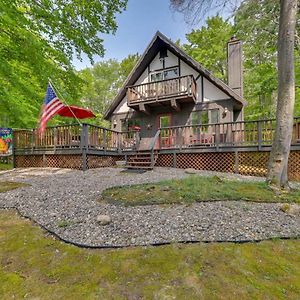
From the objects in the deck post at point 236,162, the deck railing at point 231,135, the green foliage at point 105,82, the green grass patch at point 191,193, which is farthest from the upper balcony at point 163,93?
the green foliage at point 105,82

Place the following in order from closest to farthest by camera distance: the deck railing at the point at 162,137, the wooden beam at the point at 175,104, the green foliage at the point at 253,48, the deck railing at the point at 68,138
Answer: the deck railing at the point at 162,137
the deck railing at the point at 68,138
the green foliage at the point at 253,48
the wooden beam at the point at 175,104

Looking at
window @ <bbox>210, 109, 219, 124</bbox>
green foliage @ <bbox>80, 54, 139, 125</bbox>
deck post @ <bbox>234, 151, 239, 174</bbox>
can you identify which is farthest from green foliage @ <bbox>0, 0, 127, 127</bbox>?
green foliage @ <bbox>80, 54, 139, 125</bbox>

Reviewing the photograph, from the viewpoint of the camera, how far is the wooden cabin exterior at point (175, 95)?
1230 cm

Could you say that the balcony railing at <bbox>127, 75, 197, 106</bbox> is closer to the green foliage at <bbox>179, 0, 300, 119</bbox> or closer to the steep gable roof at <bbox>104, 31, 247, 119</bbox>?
the steep gable roof at <bbox>104, 31, 247, 119</bbox>

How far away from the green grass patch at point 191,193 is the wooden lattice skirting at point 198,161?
3.61m

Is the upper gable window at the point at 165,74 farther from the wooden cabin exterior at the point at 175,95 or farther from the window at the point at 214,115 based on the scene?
the window at the point at 214,115

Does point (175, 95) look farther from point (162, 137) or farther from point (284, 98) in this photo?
point (284, 98)

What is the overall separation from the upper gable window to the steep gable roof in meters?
0.82

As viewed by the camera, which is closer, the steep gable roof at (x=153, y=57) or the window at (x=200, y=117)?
the steep gable roof at (x=153, y=57)

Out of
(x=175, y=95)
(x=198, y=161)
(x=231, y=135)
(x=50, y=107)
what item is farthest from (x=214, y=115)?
(x=50, y=107)

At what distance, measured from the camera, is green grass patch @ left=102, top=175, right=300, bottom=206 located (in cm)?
457

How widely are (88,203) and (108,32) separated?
29.7ft

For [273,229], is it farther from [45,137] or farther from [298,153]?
[45,137]

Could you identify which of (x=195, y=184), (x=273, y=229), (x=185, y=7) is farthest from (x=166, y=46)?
(x=273, y=229)
